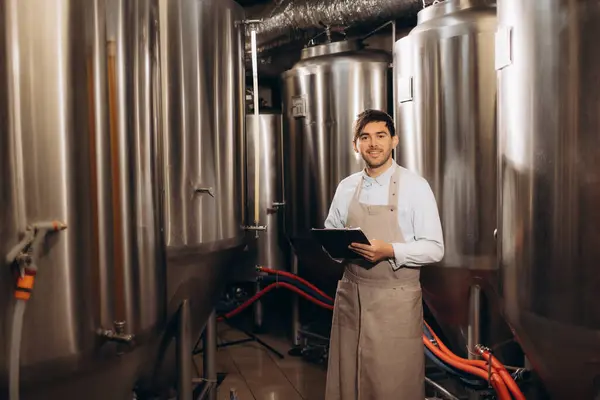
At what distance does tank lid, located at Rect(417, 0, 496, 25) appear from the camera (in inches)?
97.5

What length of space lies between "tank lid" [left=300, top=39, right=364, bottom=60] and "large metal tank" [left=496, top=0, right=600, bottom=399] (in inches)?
81.1

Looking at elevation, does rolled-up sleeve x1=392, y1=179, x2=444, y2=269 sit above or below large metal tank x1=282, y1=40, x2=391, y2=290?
below

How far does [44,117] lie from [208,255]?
1145 mm

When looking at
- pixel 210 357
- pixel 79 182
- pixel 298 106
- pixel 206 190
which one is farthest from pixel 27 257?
pixel 298 106

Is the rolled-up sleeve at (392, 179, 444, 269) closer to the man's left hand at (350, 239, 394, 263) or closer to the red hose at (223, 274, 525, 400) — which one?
the man's left hand at (350, 239, 394, 263)

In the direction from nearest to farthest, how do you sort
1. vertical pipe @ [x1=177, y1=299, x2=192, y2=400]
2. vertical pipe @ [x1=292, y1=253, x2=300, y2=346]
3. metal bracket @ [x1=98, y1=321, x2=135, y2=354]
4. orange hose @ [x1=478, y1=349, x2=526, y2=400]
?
metal bracket @ [x1=98, y1=321, x2=135, y2=354]
orange hose @ [x1=478, y1=349, x2=526, y2=400]
vertical pipe @ [x1=177, y1=299, x2=192, y2=400]
vertical pipe @ [x1=292, y1=253, x2=300, y2=346]

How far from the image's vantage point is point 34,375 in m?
1.27

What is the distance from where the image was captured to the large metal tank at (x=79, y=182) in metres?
1.19

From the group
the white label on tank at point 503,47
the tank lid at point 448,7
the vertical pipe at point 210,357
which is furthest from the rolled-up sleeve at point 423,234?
the vertical pipe at point 210,357

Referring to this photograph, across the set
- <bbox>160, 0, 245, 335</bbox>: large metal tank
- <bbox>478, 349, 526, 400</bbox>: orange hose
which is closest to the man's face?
<bbox>160, 0, 245, 335</bbox>: large metal tank

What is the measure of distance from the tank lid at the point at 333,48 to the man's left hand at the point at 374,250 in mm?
1972

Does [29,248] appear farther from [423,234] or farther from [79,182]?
[423,234]

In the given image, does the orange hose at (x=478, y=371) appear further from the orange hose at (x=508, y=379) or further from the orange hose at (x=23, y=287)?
the orange hose at (x=23, y=287)

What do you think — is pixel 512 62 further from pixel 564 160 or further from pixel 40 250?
pixel 40 250
